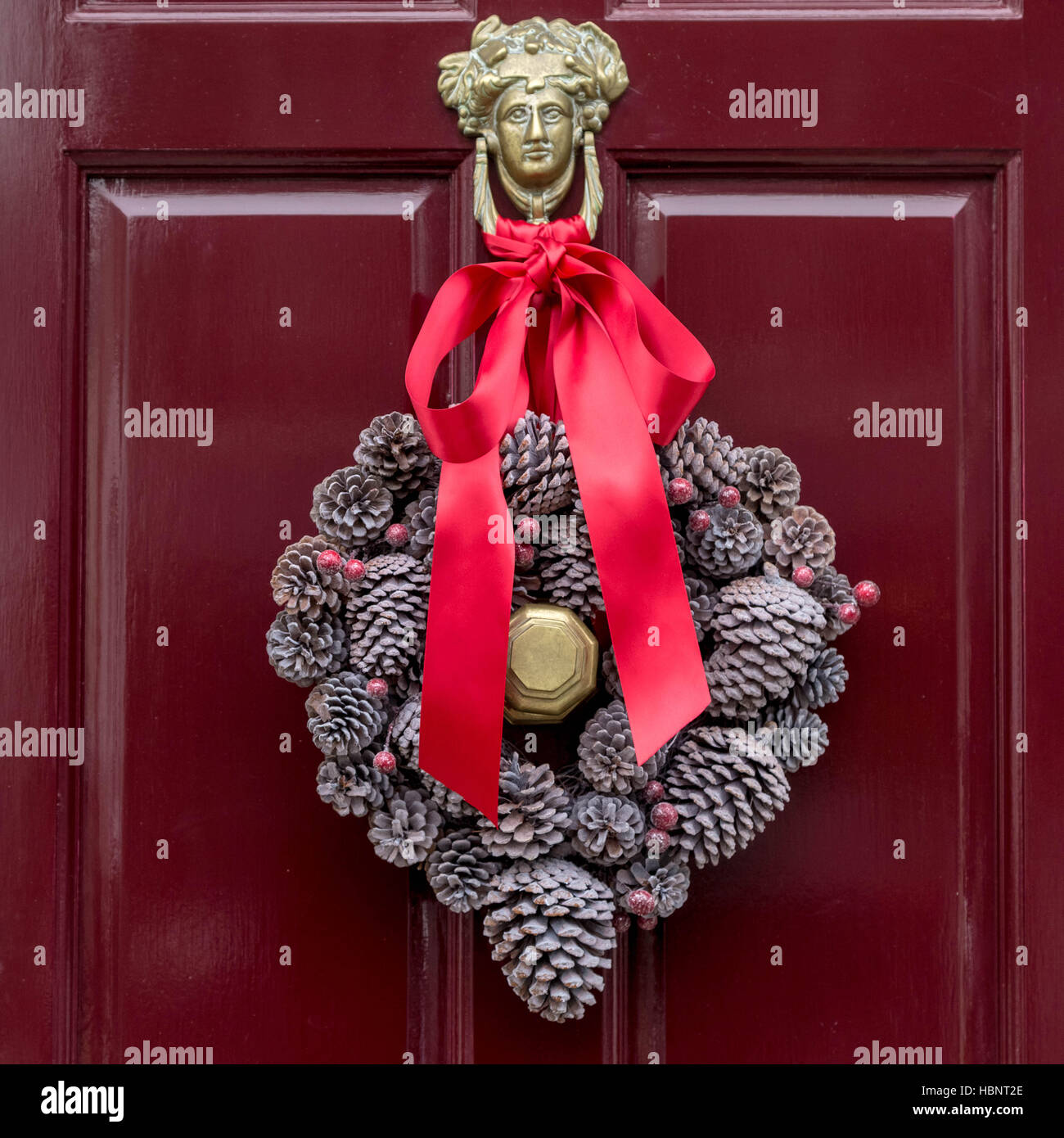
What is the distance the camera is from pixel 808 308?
76cm

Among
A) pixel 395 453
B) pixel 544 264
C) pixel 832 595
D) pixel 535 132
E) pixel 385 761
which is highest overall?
pixel 535 132

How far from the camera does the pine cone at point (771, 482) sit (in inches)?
26.8

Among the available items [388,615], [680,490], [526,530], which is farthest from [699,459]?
[388,615]

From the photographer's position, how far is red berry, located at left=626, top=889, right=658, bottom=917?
64 cm

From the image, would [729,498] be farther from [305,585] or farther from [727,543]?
[305,585]

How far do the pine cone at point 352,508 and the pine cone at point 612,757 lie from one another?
7.9 inches

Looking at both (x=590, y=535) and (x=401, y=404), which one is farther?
(x=401, y=404)

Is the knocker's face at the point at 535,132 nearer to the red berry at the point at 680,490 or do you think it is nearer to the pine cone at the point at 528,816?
the red berry at the point at 680,490

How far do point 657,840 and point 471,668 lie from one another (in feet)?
0.57

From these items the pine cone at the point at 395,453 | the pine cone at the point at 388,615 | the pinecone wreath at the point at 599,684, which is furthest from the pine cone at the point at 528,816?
the pine cone at the point at 395,453

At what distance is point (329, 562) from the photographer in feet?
2.09

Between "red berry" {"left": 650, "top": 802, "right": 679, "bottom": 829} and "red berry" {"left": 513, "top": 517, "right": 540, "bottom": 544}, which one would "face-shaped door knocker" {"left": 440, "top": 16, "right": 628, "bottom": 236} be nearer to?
"red berry" {"left": 513, "top": 517, "right": 540, "bottom": 544}

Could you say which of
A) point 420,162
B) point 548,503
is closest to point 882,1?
point 420,162

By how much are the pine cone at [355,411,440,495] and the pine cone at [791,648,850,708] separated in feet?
1.00
